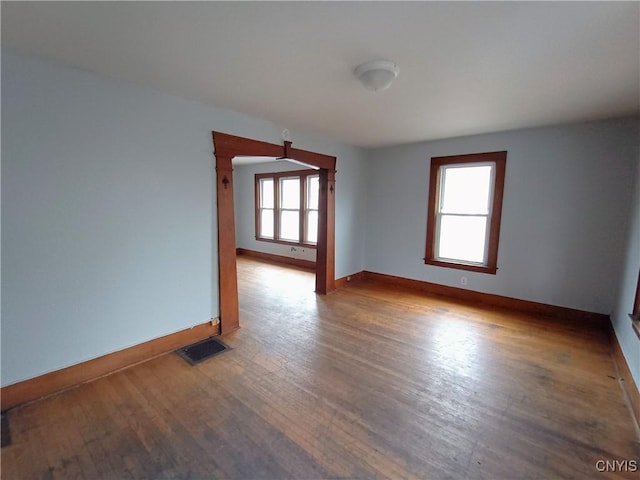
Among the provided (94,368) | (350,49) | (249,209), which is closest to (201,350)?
(94,368)

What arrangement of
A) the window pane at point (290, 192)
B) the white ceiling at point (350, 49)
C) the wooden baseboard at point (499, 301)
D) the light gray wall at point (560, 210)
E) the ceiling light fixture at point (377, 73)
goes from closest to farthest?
1. the white ceiling at point (350, 49)
2. the ceiling light fixture at point (377, 73)
3. the light gray wall at point (560, 210)
4. the wooden baseboard at point (499, 301)
5. the window pane at point (290, 192)

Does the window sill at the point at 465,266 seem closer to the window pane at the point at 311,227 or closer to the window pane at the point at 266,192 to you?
the window pane at the point at 311,227

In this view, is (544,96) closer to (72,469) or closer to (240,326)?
(240,326)

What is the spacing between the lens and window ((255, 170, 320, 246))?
659cm

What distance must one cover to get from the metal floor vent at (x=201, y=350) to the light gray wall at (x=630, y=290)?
11.0 feet

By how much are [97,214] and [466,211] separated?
14.5ft

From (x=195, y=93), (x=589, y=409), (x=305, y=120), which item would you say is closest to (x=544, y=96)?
(x=305, y=120)

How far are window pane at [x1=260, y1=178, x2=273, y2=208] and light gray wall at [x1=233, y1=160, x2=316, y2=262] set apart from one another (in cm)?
24

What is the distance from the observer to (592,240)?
11.3 feet

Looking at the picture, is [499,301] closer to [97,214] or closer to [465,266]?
[465,266]

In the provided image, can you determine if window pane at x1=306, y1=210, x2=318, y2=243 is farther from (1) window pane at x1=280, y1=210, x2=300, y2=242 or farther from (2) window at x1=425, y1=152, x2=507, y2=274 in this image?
(2) window at x1=425, y1=152, x2=507, y2=274

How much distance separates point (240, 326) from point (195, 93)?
243 centimetres

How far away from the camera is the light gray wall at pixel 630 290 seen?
90.0 inches

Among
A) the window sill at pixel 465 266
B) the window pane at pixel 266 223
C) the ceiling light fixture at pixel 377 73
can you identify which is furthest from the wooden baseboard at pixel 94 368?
the window pane at pixel 266 223
